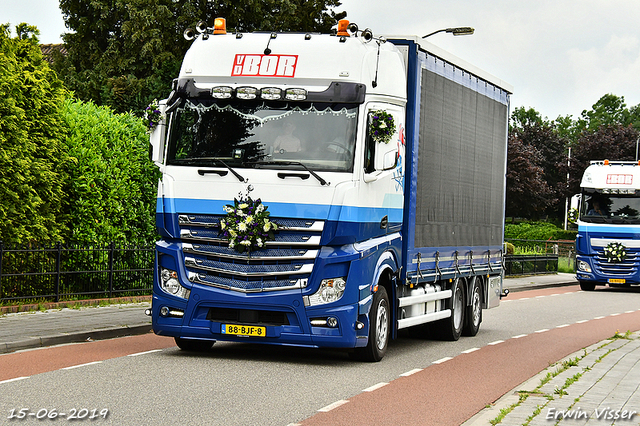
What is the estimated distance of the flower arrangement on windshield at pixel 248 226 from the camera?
10656mm

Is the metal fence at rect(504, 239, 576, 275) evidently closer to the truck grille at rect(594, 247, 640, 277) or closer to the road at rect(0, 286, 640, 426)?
the truck grille at rect(594, 247, 640, 277)

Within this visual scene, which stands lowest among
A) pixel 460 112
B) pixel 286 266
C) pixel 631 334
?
pixel 631 334

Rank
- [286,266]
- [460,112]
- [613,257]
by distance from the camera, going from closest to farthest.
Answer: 1. [286,266]
2. [460,112]
3. [613,257]

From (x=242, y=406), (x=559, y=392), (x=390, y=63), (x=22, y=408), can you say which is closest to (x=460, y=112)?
(x=390, y=63)

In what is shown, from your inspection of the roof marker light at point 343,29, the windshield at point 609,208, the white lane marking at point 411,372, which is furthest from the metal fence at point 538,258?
the roof marker light at point 343,29

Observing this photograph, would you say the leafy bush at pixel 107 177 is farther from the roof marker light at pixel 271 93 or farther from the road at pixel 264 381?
the roof marker light at pixel 271 93

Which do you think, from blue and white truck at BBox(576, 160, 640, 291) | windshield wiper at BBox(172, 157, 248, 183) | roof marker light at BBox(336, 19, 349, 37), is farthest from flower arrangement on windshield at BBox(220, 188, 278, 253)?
blue and white truck at BBox(576, 160, 640, 291)

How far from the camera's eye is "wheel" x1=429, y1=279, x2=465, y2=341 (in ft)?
49.2

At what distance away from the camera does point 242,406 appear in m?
8.35

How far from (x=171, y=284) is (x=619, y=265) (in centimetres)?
2426

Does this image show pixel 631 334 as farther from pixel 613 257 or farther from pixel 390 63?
pixel 613 257

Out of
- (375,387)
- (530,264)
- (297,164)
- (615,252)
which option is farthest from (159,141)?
(530,264)

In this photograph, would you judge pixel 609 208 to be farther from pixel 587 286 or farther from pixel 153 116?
pixel 153 116

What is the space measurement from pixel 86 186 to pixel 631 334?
10538 mm
